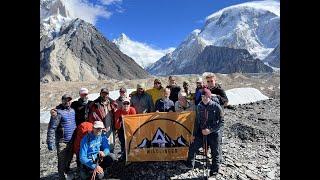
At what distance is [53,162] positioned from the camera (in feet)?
40.0

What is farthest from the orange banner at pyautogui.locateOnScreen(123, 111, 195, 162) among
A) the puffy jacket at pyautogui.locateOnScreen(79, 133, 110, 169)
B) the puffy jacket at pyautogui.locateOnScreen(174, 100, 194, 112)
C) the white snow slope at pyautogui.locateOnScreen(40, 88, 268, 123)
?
the white snow slope at pyautogui.locateOnScreen(40, 88, 268, 123)

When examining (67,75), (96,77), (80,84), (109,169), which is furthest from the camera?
(96,77)

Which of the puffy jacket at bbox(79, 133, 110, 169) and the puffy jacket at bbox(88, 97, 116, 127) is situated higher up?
the puffy jacket at bbox(88, 97, 116, 127)

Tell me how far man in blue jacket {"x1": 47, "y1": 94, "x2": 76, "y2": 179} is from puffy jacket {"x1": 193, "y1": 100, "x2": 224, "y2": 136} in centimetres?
253

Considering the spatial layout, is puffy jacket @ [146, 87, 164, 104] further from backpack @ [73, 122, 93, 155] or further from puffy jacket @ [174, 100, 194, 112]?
backpack @ [73, 122, 93, 155]

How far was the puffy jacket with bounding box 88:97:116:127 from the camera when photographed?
31.4 ft

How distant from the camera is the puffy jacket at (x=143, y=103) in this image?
10453 mm

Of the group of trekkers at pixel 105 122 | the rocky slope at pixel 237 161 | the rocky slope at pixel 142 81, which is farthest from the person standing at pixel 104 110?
the rocky slope at pixel 142 81

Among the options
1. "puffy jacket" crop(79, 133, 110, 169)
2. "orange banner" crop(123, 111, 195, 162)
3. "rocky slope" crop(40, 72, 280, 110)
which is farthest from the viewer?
"rocky slope" crop(40, 72, 280, 110)

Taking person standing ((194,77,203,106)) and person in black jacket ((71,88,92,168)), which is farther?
person standing ((194,77,203,106))

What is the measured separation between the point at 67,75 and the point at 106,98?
11870 cm

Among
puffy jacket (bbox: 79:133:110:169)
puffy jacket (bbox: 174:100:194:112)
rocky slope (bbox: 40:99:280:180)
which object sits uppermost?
puffy jacket (bbox: 174:100:194:112)
